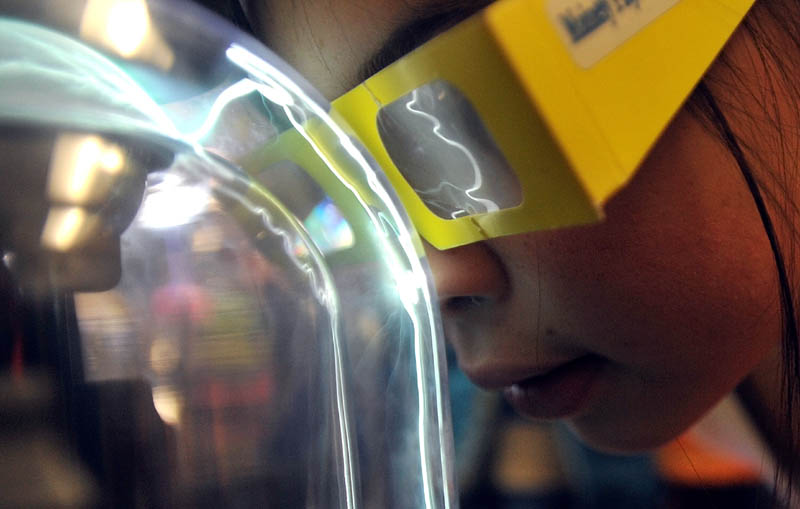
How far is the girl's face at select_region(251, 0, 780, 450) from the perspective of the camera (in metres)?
0.40

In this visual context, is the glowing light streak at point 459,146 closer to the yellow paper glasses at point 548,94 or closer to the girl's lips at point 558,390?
the yellow paper glasses at point 548,94

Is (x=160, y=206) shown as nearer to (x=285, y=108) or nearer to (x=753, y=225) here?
(x=285, y=108)

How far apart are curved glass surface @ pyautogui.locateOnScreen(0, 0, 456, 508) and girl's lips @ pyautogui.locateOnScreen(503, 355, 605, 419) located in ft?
0.25

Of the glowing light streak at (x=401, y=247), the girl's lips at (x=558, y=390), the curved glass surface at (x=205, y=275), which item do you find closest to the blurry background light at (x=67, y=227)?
the curved glass surface at (x=205, y=275)

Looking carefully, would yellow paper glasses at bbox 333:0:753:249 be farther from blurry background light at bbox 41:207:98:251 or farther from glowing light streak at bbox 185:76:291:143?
blurry background light at bbox 41:207:98:251

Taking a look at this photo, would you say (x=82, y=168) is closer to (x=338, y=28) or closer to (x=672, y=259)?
(x=338, y=28)

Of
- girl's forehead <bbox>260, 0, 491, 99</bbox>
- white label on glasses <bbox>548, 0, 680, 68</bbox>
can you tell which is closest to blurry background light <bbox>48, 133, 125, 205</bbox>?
girl's forehead <bbox>260, 0, 491, 99</bbox>

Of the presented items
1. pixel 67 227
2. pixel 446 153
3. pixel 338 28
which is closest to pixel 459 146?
pixel 446 153

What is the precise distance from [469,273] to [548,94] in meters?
0.16

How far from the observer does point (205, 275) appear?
0.46 meters

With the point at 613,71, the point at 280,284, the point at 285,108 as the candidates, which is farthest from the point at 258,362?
the point at 613,71

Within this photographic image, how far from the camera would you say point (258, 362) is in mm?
458

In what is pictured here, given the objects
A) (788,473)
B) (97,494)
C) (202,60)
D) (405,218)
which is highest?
(202,60)

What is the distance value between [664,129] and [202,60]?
250 mm
